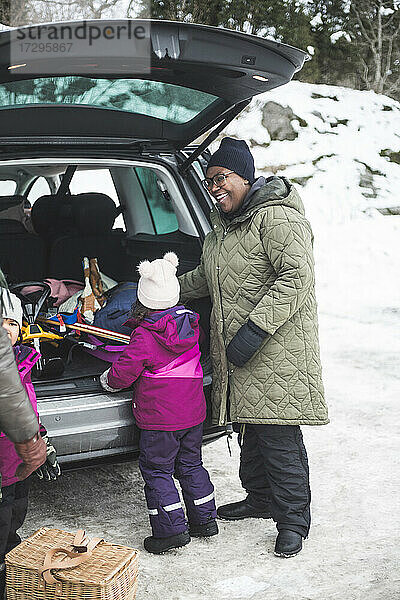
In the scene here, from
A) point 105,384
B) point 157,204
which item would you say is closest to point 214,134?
point 157,204

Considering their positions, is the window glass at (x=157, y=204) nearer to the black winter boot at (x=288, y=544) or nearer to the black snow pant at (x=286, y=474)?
the black snow pant at (x=286, y=474)

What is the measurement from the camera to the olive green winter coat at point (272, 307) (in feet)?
9.48

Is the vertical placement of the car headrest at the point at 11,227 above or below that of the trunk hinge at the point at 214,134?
below

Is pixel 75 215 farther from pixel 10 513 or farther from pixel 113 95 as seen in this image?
pixel 10 513

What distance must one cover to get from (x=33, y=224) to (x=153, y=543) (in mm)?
2284

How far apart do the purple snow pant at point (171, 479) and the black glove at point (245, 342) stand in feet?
1.20

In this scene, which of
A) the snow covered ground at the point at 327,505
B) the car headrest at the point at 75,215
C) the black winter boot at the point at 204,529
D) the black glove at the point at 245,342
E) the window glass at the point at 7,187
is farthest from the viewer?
the window glass at the point at 7,187

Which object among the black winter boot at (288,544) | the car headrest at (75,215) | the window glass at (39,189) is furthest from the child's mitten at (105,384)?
the window glass at (39,189)

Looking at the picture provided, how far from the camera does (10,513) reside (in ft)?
8.50

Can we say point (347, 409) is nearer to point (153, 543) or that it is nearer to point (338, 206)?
point (153, 543)

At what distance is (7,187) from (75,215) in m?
0.51

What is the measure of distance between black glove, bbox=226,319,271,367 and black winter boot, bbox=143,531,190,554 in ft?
2.41

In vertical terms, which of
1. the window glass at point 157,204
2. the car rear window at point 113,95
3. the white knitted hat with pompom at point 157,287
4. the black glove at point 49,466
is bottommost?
the black glove at point 49,466

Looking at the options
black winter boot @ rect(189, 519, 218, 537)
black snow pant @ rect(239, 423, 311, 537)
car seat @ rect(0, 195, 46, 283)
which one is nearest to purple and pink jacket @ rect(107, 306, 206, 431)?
black snow pant @ rect(239, 423, 311, 537)
